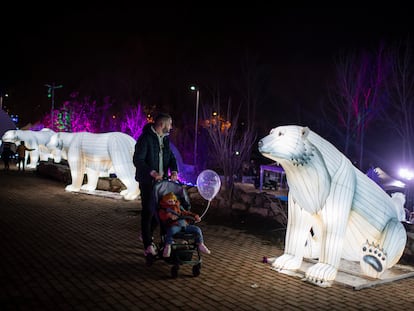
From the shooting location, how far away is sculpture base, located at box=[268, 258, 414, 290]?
17.5ft

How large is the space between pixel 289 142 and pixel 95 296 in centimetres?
288

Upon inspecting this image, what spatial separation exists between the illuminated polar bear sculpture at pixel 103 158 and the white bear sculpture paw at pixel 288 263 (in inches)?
265

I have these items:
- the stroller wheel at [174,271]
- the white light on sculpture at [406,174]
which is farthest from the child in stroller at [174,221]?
the white light on sculpture at [406,174]

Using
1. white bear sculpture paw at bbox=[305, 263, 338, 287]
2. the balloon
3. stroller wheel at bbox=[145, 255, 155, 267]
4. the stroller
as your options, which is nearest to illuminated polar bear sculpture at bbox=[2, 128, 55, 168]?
the balloon

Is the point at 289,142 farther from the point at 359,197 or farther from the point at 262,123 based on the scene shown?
the point at 262,123

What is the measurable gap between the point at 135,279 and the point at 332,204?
261 cm

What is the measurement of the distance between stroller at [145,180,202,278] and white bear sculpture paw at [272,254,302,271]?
1.14 meters

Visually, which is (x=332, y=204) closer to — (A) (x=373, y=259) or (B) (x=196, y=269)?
(A) (x=373, y=259)

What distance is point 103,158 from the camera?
40.0 feet

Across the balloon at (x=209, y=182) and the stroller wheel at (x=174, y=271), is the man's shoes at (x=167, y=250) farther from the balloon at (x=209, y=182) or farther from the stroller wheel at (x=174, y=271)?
the balloon at (x=209, y=182)

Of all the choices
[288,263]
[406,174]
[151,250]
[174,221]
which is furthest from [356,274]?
[406,174]

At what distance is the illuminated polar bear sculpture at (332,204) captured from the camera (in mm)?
5281

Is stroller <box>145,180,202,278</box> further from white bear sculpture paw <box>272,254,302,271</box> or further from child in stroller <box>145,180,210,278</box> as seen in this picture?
white bear sculpture paw <box>272,254,302,271</box>

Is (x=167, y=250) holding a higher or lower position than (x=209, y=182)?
lower
